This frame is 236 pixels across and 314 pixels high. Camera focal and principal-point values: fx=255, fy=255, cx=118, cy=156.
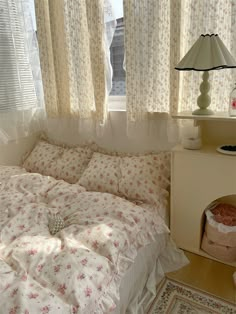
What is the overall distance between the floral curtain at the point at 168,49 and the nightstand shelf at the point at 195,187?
326 millimetres

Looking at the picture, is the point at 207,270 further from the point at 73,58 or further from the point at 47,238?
the point at 73,58

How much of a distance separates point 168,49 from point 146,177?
0.84m

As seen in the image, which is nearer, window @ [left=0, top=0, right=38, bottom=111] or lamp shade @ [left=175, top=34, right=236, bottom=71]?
lamp shade @ [left=175, top=34, right=236, bottom=71]

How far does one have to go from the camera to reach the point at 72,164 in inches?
83.0

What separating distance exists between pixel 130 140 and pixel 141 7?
912mm

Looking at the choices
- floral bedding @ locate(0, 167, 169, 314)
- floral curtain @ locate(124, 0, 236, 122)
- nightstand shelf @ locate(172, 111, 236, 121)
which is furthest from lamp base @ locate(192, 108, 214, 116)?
floral bedding @ locate(0, 167, 169, 314)

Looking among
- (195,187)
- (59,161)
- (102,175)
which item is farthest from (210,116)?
(59,161)

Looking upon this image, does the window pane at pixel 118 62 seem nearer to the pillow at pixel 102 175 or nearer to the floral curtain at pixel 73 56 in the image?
the floral curtain at pixel 73 56

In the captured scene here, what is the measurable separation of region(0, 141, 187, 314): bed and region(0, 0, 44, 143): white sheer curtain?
36cm

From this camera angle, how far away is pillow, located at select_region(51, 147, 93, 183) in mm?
2070

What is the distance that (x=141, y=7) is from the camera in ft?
5.27

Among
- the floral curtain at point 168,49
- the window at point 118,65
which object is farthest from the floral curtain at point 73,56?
the floral curtain at point 168,49

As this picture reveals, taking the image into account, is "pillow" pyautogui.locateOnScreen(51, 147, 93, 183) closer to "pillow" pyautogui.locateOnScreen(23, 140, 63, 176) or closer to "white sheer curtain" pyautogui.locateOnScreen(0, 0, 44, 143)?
"pillow" pyautogui.locateOnScreen(23, 140, 63, 176)

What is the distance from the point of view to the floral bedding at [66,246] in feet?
3.12
